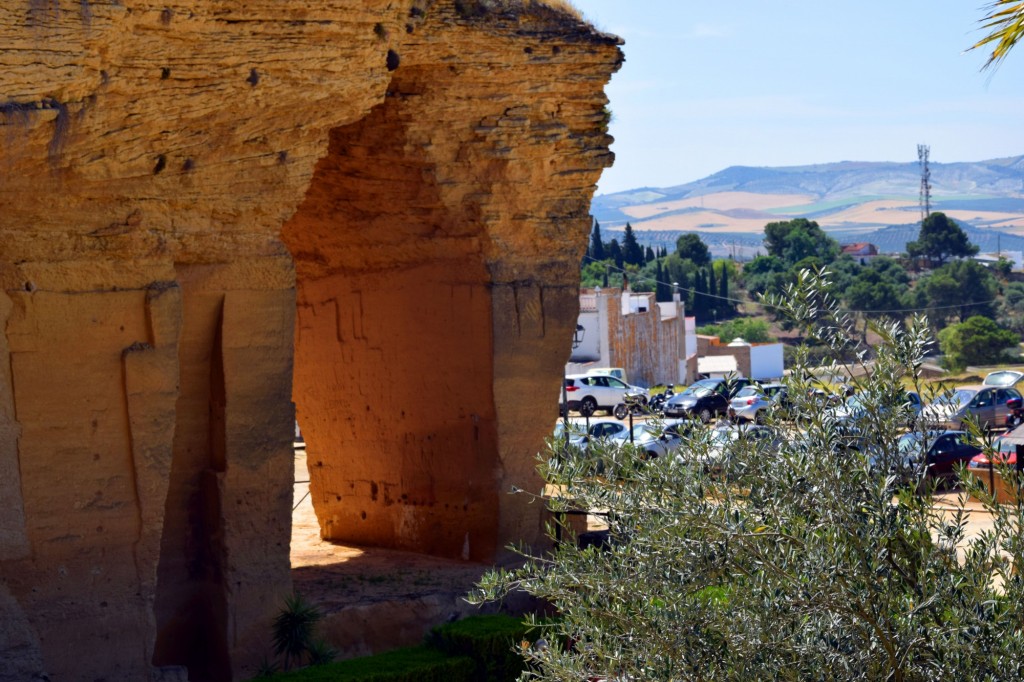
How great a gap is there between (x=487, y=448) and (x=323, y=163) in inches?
139

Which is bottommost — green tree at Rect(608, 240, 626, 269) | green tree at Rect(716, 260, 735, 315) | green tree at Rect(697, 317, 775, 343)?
green tree at Rect(697, 317, 775, 343)

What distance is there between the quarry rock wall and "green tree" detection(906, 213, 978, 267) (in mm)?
72870

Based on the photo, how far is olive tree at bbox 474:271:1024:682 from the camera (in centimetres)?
579

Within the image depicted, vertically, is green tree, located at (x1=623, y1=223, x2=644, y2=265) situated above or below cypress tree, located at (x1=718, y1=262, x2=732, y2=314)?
above

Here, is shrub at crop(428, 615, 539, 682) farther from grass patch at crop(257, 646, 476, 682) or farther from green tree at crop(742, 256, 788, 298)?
green tree at crop(742, 256, 788, 298)

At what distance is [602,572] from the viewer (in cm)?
679

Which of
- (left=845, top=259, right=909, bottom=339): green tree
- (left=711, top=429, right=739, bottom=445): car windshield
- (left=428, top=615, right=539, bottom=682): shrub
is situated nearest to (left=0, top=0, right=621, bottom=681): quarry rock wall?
(left=428, top=615, right=539, bottom=682): shrub

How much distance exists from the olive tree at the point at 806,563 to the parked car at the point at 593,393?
2649 centimetres

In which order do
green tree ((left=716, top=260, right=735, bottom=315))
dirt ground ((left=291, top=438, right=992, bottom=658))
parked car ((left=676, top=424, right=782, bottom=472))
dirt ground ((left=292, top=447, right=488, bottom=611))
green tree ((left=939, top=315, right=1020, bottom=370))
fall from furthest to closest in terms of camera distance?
green tree ((left=716, top=260, right=735, bottom=315)), green tree ((left=939, top=315, right=1020, bottom=370)), dirt ground ((left=292, top=447, right=488, bottom=611)), dirt ground ((left=291, top=438, right=992, bottom=658)), parked car ((left=676, top=424, right=782, bottom=472))

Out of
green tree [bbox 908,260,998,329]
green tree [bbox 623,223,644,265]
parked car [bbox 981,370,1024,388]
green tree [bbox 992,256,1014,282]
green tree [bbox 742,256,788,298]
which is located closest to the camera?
parked car [bbox 981,370,1024,388]

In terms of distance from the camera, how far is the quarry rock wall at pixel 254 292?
34.3 feet

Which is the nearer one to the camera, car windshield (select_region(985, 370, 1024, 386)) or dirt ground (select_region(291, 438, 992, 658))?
dirt ground (select_region(291, 438, 992, 658))

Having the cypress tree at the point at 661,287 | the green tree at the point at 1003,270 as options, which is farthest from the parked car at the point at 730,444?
the green tree at the point at 1003,270

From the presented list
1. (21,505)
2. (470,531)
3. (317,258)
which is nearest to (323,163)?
(317,258)
